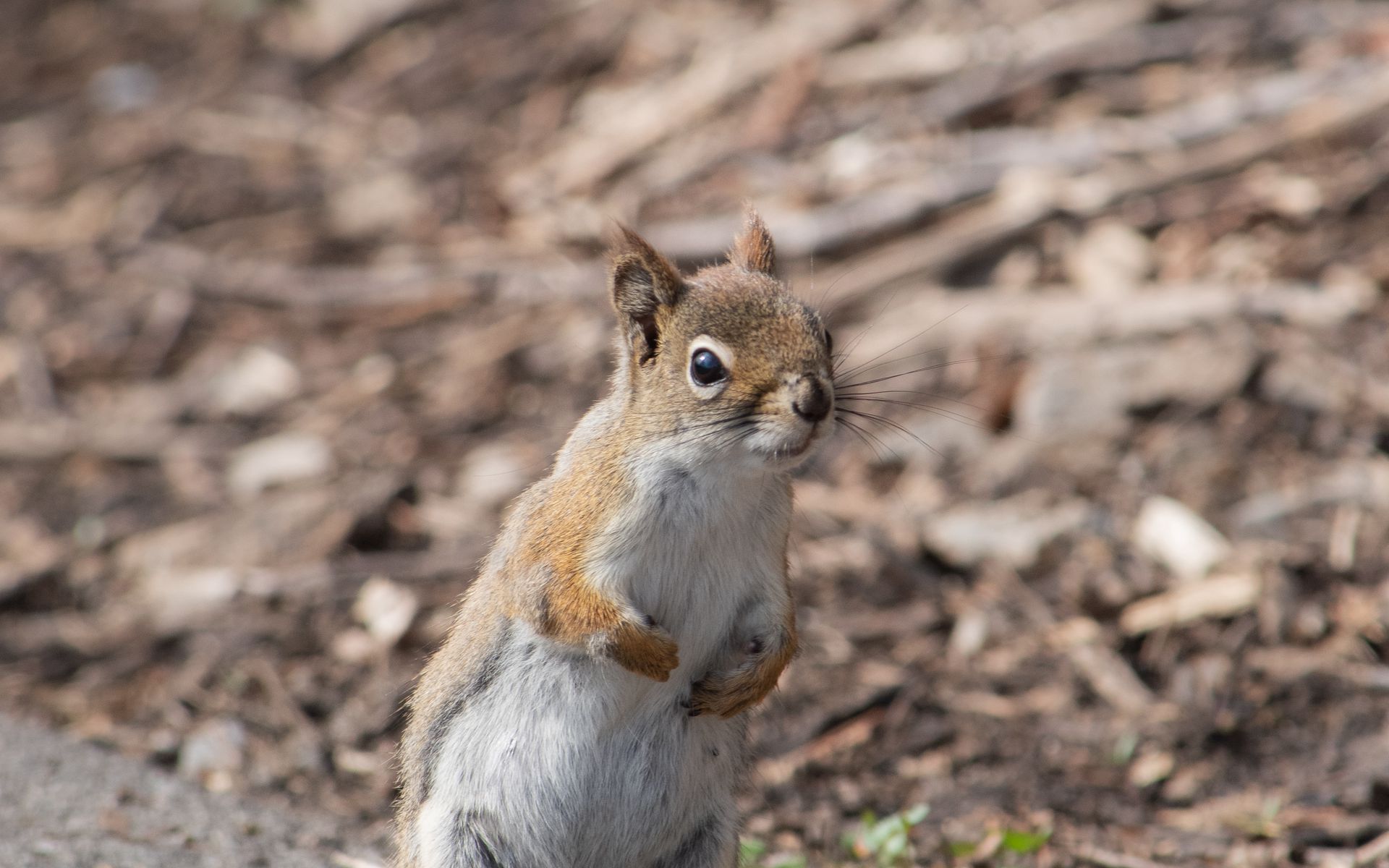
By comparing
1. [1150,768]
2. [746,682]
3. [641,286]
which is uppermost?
[641,286]

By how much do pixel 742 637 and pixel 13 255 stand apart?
6.50 m

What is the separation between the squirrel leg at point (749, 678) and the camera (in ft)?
9.79

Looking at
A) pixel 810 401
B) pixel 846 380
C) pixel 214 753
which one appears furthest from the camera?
pixel 846 380

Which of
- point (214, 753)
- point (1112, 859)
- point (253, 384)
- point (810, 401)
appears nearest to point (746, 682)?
point (810, 401)

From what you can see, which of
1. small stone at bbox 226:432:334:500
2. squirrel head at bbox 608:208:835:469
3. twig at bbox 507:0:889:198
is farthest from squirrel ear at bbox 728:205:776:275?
twig at bbox 507:0:889:198

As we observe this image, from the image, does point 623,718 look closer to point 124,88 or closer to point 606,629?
point 606,629

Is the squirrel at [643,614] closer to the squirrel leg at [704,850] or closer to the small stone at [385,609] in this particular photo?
the squirrel leg at [704,850]

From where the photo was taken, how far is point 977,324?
6074 millimetres

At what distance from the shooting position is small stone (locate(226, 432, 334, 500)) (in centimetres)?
607

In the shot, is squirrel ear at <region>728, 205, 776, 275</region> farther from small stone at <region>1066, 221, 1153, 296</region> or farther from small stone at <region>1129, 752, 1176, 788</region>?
small stone at <region>1066, 221, 1153, 296</region>

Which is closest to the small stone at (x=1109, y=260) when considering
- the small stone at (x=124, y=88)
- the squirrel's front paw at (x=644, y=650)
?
the squirrel's front paw at (x=644, y=650)

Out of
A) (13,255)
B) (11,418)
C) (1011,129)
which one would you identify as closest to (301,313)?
(11,418)

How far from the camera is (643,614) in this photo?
9.59 ft

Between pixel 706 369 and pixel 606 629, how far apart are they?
0.56 meters
